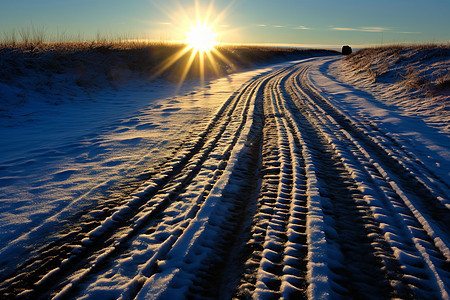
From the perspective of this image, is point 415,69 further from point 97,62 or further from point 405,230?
point 97,62

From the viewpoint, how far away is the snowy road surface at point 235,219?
83.1 inches

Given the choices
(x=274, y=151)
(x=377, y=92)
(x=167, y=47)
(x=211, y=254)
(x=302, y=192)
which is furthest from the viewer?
(x=167, y=47)

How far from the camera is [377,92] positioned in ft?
37.8

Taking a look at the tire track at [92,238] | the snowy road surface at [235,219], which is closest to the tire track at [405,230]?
the snowy road surface at [235,219]

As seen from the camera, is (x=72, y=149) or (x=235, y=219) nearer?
(x=235, y=219)

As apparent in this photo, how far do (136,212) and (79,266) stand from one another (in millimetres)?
875

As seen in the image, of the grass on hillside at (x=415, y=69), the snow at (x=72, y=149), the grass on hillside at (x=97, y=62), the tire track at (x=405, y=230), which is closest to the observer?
the tire track at (x=405, y=230)

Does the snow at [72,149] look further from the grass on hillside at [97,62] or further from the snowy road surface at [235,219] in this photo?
the grass on hillside at [97,62]

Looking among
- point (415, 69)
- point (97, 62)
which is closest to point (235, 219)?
point (415, 69)

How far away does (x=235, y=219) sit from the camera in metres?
2.93

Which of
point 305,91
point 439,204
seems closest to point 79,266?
point 439,204

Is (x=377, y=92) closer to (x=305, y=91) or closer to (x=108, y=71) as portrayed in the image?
(x=305, y=91)

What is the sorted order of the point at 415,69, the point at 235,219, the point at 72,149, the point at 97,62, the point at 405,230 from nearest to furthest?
the point at 405,230 → the point at 235,219 → the point at 72,149 → the point at 415,69 → the point at 97,62

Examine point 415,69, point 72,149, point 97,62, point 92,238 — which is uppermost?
point 97,62
